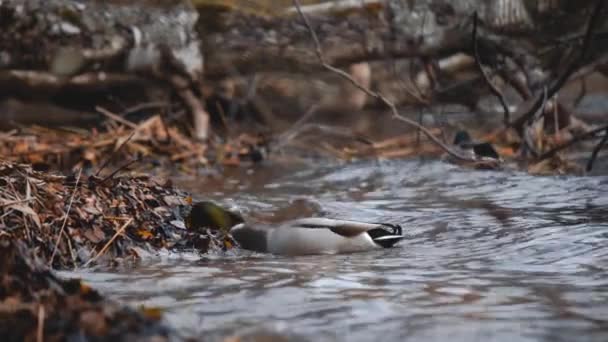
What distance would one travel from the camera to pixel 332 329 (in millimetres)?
3090

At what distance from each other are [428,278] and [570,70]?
310 centimetres

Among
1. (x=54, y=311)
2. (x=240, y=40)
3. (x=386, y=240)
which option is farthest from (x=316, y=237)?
(x=240, y=40)

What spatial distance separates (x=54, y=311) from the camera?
9.31 ft

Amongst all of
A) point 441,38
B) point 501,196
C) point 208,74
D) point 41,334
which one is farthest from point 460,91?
point 41,334

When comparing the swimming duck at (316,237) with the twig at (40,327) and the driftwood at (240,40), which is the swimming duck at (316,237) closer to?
the twig at (40,327)

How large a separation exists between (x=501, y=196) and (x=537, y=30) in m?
4.41

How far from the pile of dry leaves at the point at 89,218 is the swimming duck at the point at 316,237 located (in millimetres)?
178

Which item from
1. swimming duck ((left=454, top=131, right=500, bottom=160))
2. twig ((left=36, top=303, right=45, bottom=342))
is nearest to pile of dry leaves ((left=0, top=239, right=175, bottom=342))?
twig ((left=36, top=303, right=45, bottom=342))

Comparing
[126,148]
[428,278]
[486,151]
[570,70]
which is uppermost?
[570,70]

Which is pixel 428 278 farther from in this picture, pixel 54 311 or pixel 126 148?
pixel 126 148

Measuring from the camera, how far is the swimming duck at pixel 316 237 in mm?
5047

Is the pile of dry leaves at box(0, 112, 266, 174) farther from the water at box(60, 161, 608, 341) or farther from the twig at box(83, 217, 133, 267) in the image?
the twig at box(83, 217, 133, 267)

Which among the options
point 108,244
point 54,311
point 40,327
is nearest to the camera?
point 40,327

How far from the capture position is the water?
3113mm
